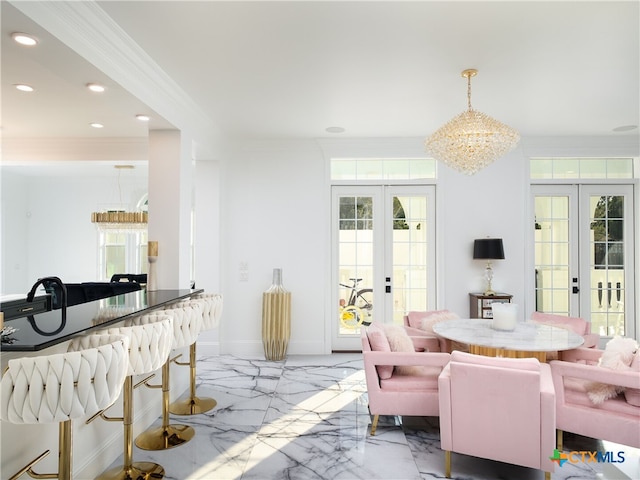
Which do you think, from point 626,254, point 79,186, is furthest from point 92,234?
point 626,254

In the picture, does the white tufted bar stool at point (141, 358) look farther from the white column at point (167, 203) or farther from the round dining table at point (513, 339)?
the round dining table at point (513, 339)

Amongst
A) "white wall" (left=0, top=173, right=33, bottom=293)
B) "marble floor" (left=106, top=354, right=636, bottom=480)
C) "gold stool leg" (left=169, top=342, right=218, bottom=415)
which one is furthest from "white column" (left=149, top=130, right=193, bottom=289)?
"white wall" (left=0, top=173, right=33, bottom=293)

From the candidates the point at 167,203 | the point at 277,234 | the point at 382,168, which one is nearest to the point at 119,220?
the point at 277,234

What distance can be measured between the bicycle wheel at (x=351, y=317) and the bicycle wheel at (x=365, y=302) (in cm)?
4

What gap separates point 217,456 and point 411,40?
303cm

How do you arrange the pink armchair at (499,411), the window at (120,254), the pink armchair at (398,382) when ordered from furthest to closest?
1. the window at (120,254)
2. the pink armchair at (398,382)
3. the pink armchair at (499,411)

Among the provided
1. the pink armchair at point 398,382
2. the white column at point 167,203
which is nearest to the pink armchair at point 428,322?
→ the pink armchair at point 398,382

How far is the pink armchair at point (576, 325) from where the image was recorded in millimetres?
3545

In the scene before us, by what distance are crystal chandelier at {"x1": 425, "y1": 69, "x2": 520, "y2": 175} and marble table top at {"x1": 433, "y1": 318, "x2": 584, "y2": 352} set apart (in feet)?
4.55

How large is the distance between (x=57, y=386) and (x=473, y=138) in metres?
3.14

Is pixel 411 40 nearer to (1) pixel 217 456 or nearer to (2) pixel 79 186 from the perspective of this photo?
(1) pixel 217 456

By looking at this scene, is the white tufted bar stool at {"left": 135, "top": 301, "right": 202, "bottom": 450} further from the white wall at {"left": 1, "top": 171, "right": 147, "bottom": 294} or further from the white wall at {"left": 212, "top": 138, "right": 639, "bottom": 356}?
the white wall at {"left": 1, "top": 171, "right": 147, "bottom": 294}

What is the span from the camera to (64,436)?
5.98 ft

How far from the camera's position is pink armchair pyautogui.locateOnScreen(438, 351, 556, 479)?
7.20 feet
